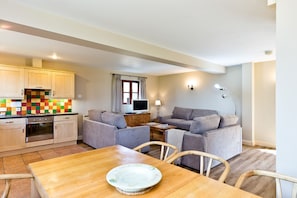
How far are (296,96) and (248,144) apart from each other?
428 cm

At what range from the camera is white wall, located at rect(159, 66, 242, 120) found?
5.57 metres

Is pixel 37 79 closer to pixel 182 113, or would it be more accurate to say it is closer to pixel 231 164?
pixel 182 113

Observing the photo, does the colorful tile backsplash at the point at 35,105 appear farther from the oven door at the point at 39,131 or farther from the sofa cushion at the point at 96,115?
the sofa cushion at the point at 96,115

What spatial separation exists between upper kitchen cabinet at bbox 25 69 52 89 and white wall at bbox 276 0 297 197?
16.3 feet

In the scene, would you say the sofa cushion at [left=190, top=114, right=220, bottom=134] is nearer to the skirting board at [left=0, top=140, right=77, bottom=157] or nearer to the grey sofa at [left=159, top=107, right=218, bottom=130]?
the grey sofa at [left=159, top=107, right=218, bottom=130]

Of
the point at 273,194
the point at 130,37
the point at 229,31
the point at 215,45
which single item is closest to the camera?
the point at 273,194

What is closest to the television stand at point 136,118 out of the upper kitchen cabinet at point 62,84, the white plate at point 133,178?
the upper kitchen cabinet at point 62,84

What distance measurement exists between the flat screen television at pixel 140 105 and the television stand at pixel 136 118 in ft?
0.76

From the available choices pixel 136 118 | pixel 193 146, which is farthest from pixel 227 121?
pixel 136 118

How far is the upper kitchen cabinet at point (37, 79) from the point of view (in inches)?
173

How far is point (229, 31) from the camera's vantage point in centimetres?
278

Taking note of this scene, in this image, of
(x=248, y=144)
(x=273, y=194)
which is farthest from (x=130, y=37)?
(x=248, y=144)

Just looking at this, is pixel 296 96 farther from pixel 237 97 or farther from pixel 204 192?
pixel 237 97

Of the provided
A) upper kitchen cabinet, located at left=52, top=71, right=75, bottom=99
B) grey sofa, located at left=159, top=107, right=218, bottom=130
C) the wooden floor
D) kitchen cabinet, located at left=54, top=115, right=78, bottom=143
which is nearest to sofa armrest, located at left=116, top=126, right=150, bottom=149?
the wooden floor
